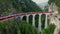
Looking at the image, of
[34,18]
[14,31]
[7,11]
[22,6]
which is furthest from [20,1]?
[14,31]

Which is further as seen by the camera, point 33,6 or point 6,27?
point 33,6

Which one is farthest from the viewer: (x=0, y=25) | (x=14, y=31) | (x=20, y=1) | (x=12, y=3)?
(x=20, y=1)

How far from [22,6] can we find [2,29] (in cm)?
1682

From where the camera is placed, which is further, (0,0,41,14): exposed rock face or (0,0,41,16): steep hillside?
(0,0,41,14): exposed rock face

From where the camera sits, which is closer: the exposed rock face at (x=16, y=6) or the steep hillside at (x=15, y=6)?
the steep hillside at (x=15, y=6)

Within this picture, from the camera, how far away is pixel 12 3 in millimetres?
34438

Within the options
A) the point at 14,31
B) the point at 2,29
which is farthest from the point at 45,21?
the point at 2,29

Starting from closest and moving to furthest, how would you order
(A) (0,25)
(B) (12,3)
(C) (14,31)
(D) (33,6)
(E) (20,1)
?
(A) (0,25) → (C) (14,31) → (B) (12,3) → (E) (20,1) → (D) (33,6)

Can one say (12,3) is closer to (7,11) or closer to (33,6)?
(7,11)

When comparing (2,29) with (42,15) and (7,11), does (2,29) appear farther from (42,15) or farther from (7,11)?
(42,15)

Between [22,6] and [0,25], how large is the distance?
16.9m

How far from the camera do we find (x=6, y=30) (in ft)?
70.0

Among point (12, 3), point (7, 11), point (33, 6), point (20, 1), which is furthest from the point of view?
point (33, 6)

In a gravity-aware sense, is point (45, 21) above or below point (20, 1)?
below
